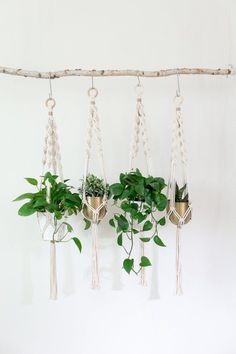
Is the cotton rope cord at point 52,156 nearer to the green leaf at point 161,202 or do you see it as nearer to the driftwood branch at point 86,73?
the driftwood branch at point 86,73

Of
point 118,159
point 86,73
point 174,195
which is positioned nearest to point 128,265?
point 174,195

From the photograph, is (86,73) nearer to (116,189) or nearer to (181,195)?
(116,189)

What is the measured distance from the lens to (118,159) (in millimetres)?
1562

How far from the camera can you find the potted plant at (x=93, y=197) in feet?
4.47

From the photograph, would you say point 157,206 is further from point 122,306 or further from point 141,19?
point 141,19

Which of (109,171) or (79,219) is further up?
(109,171)

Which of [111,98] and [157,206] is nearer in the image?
[157,206]

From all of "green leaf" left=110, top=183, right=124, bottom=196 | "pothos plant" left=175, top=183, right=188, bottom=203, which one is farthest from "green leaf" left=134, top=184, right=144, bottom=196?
"pothos plant" left=175, top=183, right=188, bottom=203

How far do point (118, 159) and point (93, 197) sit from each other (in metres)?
0.25

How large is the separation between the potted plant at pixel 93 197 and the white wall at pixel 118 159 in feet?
0.59

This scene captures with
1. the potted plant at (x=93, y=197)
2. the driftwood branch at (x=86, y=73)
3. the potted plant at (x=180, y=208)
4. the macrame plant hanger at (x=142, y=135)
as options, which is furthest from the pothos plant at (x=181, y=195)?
the driftwood branch at (x=86, y=73)

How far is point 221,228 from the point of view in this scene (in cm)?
157

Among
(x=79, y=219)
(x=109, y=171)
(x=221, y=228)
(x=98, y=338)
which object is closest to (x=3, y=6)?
(x=109, y=171)

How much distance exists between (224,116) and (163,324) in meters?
0.78
